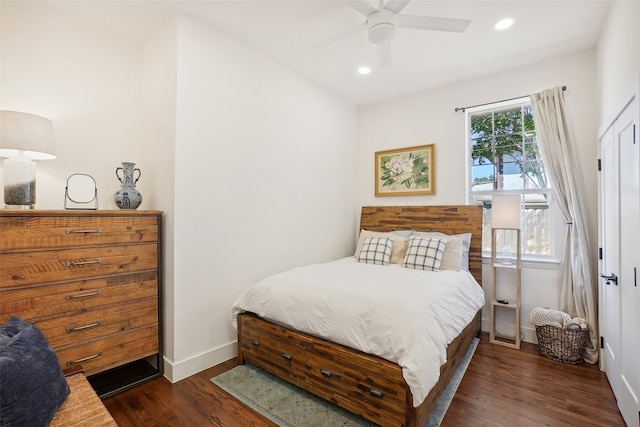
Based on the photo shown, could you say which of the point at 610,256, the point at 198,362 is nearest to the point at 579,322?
the point at 610,256

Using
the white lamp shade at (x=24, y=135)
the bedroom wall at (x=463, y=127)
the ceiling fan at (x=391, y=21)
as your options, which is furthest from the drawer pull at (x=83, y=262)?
the bedroom wall at (x=463, y=127)

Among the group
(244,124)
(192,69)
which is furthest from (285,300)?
(192,69)

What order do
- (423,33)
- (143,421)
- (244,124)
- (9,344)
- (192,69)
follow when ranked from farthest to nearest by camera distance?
(244,124), (423,33), (192,69), (143,421), (9,344)

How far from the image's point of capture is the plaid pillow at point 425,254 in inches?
119

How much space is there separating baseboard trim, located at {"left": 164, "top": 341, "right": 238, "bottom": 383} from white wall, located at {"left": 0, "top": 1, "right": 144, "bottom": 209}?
1.40 metres

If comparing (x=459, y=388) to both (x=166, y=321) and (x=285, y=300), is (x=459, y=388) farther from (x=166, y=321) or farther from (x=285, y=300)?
(x=166, y=321)

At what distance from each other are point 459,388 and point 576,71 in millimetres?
3195

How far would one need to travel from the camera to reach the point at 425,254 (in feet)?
10.1

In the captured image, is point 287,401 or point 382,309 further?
point 287,401

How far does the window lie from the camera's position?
127 inches

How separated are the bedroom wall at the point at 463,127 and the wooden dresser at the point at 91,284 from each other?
304 centimetres

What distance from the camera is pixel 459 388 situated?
2.29m

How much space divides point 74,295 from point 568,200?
4.20m

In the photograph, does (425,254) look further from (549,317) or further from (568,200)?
(568,200)
